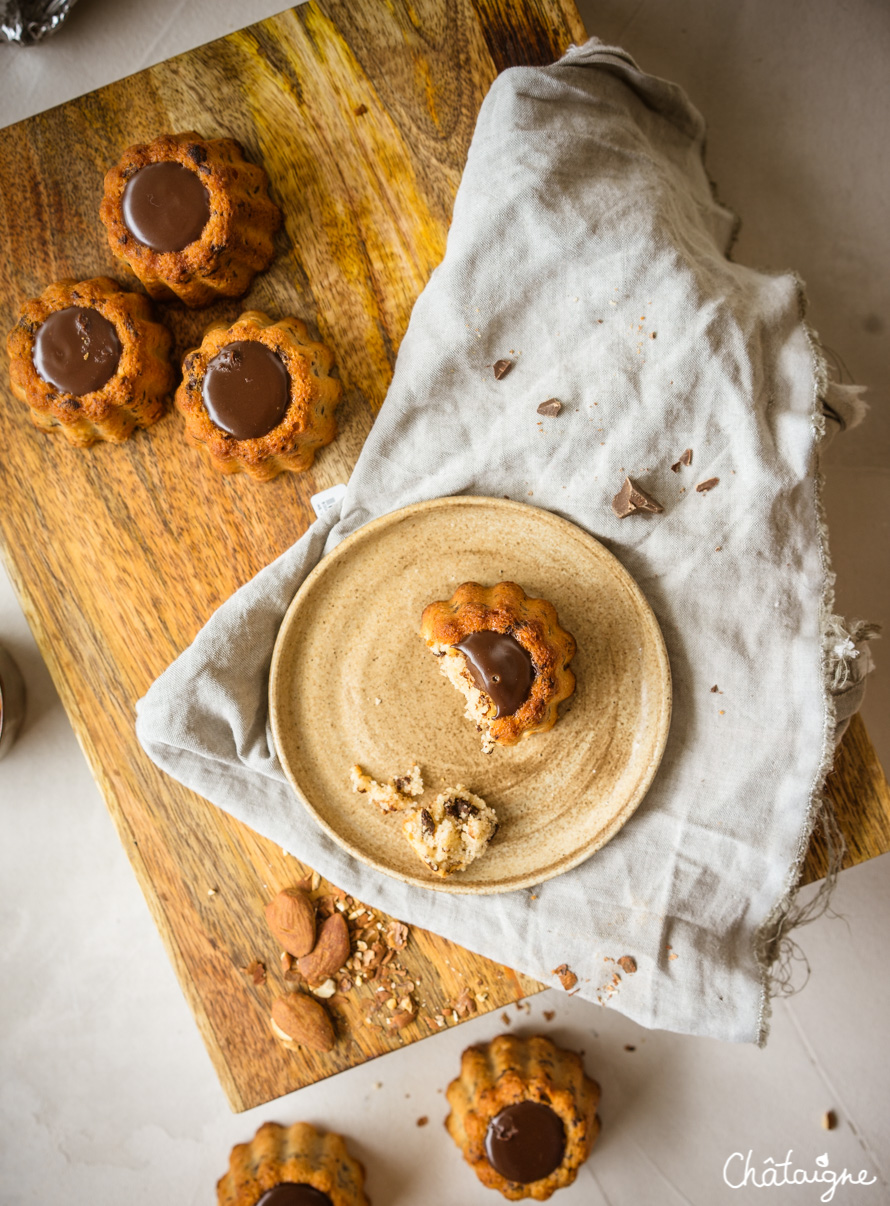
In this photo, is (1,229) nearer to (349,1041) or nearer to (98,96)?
(98,96)

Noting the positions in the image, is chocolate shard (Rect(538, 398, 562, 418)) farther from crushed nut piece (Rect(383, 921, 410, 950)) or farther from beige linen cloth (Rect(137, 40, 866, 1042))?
crushed nut piece (Rect(383, 921, 410, 950))

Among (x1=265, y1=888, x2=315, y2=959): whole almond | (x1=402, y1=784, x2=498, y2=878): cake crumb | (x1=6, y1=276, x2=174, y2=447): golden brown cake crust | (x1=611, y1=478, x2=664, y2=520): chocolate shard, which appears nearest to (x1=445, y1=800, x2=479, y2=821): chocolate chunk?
(x1=402, y1=784, x2=498, y2=878): cake crumb

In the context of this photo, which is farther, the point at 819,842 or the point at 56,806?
the point at 56,806

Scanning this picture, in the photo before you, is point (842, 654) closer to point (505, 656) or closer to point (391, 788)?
point (505, 656)

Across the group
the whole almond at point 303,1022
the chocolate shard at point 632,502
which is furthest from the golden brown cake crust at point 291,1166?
the chocolate shard at point 632,502

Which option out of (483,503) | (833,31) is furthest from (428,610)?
(833,31)

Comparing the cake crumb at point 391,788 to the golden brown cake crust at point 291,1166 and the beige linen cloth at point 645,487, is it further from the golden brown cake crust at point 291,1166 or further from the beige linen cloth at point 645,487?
the golden brown cake crust at point 291,1166

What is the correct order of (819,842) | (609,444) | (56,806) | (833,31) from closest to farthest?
1. (609,444)
2. (819,842)
3. (833,31)
4. (56,806)
